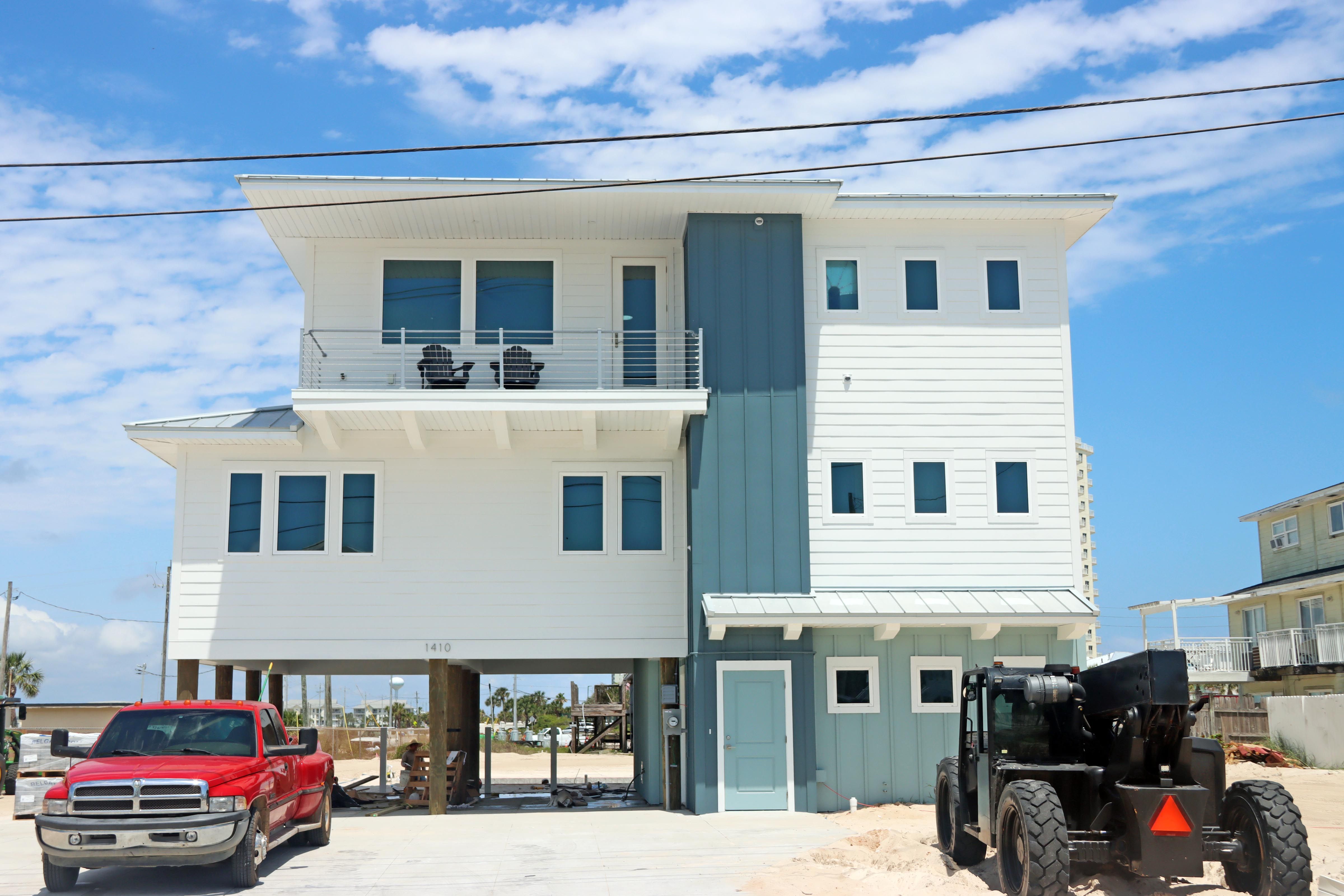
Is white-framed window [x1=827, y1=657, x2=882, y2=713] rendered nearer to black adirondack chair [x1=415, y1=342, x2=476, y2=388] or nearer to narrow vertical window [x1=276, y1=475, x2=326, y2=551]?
black adirondack chair [x1=415, y1=342, x2=476, y2=388]

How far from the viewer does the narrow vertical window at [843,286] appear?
19672 millimetres

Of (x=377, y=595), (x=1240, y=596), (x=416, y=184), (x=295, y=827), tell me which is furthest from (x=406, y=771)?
(x=1240, y=596)

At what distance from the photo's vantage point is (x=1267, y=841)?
9422 mm

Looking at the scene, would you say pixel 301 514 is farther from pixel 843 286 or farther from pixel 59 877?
pixel 843 286

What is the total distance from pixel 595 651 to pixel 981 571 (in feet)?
20.1

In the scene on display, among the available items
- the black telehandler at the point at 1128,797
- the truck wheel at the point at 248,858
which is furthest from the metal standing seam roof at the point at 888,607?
the truck wheel at the point at 248,858

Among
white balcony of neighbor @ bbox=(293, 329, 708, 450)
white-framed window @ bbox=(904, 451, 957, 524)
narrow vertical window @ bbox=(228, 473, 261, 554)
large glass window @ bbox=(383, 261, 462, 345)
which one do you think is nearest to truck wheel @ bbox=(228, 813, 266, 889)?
white balcony of neighbor @ bbox=(293, 329, 708, 450)

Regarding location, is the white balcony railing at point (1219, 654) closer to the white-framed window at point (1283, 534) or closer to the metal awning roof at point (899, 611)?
the white-framed window at point (1283, 534)

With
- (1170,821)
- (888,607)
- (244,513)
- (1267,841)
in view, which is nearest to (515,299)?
(244,513)

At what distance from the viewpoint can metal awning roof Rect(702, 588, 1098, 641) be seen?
1767cm

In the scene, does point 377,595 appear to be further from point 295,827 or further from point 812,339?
point 812,339

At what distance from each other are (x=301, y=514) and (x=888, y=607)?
918cm

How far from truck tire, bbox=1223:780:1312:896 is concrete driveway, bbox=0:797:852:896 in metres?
4.35

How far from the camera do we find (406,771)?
67.3 ft
